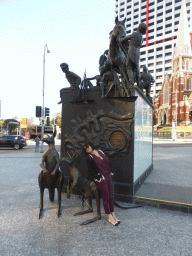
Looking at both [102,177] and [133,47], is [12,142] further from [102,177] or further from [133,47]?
[102,177]

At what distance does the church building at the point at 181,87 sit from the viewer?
1879 inches

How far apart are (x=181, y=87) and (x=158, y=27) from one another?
48.5m

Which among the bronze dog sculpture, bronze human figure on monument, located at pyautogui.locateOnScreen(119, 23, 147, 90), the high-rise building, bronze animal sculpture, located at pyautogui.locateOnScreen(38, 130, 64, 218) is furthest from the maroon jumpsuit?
the high-rise building

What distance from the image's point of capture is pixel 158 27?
8475 centimetres

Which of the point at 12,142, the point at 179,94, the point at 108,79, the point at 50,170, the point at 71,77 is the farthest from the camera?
the point at 179,94

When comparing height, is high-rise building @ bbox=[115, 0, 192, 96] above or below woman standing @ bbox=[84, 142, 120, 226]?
above

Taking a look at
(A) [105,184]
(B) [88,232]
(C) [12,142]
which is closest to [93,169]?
(A) [105,184]

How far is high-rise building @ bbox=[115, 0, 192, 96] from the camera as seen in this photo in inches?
3182

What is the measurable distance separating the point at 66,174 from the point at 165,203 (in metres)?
2.78

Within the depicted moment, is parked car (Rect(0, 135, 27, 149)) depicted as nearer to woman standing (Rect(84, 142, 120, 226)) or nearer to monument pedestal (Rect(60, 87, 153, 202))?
monument pedestal (Rect(60, 87, 153, 202))

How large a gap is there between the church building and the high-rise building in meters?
25.4

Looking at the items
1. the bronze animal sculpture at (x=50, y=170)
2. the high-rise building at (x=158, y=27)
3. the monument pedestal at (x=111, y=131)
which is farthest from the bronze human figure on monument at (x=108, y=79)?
the high-rise building at (x=158, y=27)

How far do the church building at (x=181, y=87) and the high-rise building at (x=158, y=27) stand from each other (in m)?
25.4

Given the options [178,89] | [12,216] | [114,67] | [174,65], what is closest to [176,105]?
[178,89]
